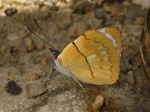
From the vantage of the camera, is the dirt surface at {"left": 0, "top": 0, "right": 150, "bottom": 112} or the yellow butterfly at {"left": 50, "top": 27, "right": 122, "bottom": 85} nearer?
the yellow butterfly at {"left": 50, "top": 27, "right": 122, "bottom": 85}

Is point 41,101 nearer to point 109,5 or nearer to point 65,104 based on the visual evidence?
point 65,104

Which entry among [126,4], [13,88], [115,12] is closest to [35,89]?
[13,88]

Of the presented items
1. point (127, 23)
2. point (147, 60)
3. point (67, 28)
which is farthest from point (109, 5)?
point (147, 60)

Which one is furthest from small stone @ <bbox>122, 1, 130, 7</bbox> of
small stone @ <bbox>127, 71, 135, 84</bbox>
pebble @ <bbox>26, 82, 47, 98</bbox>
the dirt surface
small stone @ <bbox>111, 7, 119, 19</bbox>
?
pebble @ <bbox>26, 82, 47, 98</bbox>

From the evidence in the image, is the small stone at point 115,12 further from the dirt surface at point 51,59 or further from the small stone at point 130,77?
the small stone at point 130,77

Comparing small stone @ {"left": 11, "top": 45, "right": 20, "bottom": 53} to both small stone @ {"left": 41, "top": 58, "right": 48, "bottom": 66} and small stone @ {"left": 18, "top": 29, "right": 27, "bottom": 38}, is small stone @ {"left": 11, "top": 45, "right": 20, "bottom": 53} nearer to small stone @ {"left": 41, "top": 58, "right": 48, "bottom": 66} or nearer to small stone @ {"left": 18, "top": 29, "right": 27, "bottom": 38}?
small stone @ {"left": 18, "top": 29, "right": 27, "bottom": 38}

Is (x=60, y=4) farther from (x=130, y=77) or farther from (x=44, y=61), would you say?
(x=130, y=77)
